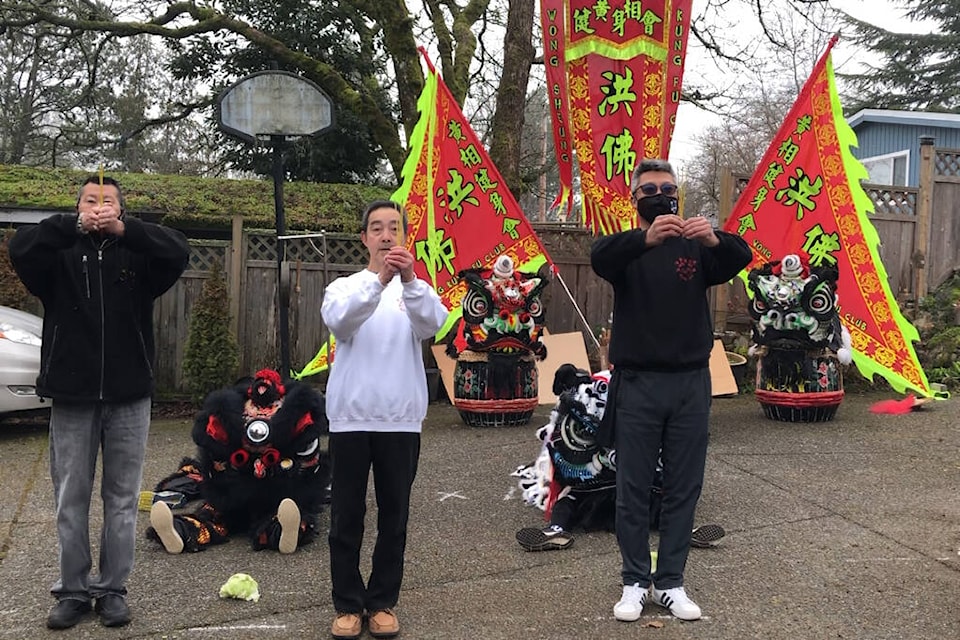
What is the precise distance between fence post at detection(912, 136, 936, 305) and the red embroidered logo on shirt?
811 cm

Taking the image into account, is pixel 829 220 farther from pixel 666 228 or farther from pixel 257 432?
pixel 257 432

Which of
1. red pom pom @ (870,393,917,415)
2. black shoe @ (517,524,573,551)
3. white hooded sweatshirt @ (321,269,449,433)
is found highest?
white hooded sweatshirt @ (321,269,449,433)

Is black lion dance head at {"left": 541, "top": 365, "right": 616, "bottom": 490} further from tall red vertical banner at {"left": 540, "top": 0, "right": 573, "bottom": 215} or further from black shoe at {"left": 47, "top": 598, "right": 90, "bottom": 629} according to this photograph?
tall red vertical banner at {"left": 540, "top": 0, "right": 573, "bottom": 215}

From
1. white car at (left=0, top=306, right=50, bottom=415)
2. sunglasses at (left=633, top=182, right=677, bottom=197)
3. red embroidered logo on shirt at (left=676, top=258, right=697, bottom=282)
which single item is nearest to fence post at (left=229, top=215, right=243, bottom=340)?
white car at (left=0, top=306, right=50, bottom=415)

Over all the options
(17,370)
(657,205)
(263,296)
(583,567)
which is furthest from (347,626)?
(263,296)

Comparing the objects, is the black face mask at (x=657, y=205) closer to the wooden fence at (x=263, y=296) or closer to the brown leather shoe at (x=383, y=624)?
the brown leather shoe at (x=383, y=624)

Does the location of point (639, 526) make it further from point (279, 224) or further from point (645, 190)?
point (279, 224)

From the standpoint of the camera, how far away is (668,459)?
130 inches

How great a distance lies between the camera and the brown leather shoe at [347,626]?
298cm

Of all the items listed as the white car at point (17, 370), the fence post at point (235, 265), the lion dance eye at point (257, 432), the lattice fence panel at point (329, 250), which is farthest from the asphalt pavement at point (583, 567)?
the lattice fence panel at point (329, 250)

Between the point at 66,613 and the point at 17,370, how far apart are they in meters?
3.98

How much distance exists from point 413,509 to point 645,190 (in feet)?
7.98

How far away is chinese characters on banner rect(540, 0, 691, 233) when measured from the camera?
6578 mm

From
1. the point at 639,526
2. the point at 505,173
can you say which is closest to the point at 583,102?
the point at 505,173
